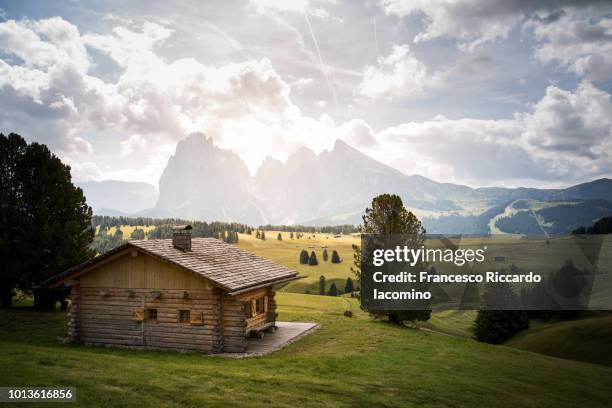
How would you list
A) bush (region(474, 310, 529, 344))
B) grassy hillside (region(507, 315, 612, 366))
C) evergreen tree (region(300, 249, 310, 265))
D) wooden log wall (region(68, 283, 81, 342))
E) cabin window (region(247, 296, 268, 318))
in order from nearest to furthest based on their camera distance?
wooden log wall (region(68, 283, 81, 342)) → cabin window (region(247, 296, 268, 318)) → grassy hillside (region(507, 315, 612, 366)) → bush (region(474, 310, 529, 344)) → evergreen tree (region(300, 249, 310, 265))

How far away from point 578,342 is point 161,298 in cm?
3921

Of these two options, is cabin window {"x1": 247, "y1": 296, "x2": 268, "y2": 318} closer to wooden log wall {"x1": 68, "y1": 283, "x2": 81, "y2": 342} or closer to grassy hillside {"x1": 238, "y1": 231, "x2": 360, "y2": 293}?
wooden log wall {"x1": 68, "y1": 283, "x2": 81, "y2": 342}

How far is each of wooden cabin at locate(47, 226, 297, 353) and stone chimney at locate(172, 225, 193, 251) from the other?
18 millimetres

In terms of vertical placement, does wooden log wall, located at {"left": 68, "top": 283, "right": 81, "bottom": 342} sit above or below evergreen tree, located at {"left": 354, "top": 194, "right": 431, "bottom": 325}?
below

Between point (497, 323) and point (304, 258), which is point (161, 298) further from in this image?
point (304, 258)

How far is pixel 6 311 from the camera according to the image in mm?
32875

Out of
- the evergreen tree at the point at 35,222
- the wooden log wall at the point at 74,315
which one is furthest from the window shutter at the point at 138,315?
the evergreen tree at the point at 35,222

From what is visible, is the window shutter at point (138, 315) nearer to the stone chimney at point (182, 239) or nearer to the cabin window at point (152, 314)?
the cabin window at point (152, 314)

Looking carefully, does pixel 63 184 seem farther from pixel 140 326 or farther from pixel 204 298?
pixel 204 298

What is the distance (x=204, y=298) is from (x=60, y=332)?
451 inches

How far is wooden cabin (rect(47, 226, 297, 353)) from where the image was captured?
2420cm

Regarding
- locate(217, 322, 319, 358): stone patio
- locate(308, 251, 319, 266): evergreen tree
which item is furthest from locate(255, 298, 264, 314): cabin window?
locate(308, 251, 319, 266): evergreen tree

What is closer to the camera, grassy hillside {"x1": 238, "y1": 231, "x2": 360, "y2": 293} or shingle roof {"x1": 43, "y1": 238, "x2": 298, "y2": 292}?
shingle roof {"x1": 43, "y1": 238, "x2": 298, "y2": 292}

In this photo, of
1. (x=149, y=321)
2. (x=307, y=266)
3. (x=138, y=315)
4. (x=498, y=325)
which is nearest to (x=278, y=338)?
(x=149, y=321)
